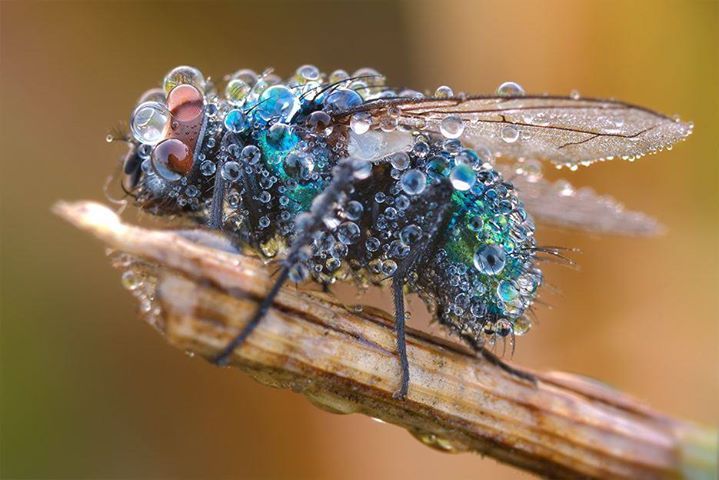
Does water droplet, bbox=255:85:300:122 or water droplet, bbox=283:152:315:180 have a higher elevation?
water droplet, bbox=255:85:300:122

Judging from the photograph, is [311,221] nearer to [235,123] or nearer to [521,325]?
[235,123]

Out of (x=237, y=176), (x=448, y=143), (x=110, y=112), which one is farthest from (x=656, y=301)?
(x=110, y=112)

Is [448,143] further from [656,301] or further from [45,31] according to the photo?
[45,31]

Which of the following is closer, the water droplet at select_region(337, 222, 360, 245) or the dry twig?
the dry twig

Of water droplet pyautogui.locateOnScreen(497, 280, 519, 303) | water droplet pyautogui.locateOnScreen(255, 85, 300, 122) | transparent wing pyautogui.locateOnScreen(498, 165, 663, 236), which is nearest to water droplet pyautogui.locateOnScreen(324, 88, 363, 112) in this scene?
water droplet pyautogui.locateOnScreen(255, 85, 300, 122)

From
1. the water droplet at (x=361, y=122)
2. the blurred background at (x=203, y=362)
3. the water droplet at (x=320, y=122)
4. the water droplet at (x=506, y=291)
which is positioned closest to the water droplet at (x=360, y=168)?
the water droplet at (x=361, y=122)

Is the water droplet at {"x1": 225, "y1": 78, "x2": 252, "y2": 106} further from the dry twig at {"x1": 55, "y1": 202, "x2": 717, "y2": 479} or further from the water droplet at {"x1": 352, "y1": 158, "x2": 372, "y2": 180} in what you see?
the dry twig at {"x1": 55, "y1": 202, "x2": 717, "y2": 479}

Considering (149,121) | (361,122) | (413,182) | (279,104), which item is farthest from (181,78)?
(413,182)

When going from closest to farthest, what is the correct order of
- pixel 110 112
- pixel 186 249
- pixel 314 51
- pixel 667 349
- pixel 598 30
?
pixel 186 249 → pixel 667 349 → pixel 598 30 → pixel 110 112 → pixel 314 51
